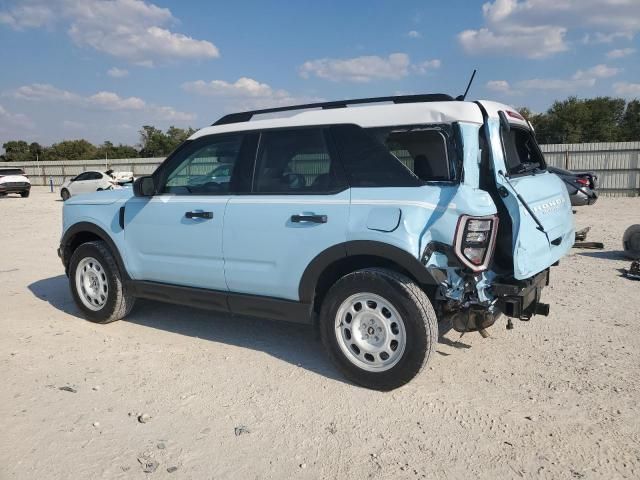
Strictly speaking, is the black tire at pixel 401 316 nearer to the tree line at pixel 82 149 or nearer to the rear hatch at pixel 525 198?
the rear hatch at pixel 525 198

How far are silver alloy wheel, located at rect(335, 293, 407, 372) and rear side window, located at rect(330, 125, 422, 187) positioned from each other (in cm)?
83

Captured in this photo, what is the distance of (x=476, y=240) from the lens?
11.2ft

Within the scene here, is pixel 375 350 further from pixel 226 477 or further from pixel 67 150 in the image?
pixel 67 150

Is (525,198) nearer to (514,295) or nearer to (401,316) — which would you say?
(514,295)

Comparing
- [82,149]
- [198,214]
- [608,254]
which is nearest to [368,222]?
[198,214]

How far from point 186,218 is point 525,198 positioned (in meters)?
2.80

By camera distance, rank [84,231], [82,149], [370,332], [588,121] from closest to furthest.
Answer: [370,332]
[84,231]
[588,121]
[82,149]

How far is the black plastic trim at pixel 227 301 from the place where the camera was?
162 inches

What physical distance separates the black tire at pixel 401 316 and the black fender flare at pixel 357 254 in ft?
0.43

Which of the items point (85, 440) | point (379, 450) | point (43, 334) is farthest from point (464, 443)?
point (43, 334)

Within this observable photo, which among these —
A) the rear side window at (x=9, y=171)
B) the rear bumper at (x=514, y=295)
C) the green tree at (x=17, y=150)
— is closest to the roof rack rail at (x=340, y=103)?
the rear bumper at (x=514, y=295)

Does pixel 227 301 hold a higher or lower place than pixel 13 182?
lower

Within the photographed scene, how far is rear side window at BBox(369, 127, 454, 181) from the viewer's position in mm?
3617

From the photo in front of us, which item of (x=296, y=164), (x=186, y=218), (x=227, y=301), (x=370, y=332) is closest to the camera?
(x=370, y=332)
